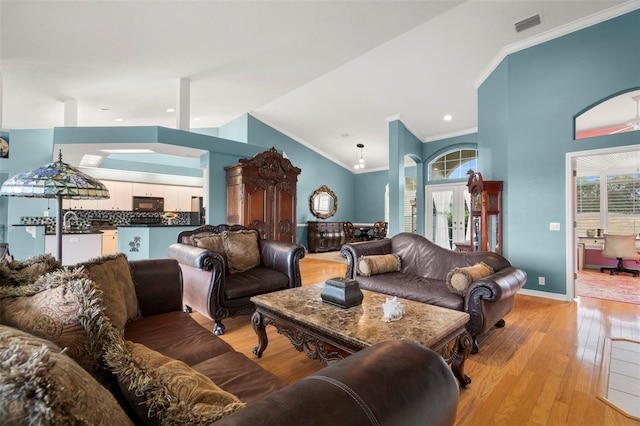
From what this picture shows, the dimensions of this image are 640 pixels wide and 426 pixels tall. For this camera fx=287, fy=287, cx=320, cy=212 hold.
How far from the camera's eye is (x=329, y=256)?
7.79 meters

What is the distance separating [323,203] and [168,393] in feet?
28.1

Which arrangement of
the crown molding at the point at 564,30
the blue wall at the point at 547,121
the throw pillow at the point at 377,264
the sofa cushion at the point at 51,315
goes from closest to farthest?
the sofa cushion at the point at 51,315 → the throw pillow at the point at 377,264 → the crown molding at the point at 564,30 → the blue wall at the point at 547,121

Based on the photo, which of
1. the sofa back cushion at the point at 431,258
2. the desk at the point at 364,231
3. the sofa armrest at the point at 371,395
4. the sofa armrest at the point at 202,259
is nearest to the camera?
the sofa armrest at the point at 371,395

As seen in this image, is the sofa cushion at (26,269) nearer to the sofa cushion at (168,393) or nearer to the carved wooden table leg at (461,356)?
the sofa cushion at (168,393)

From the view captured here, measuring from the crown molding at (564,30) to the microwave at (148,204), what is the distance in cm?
792

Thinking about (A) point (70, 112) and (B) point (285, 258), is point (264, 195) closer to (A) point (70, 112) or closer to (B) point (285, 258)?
(B) point (285, 258)

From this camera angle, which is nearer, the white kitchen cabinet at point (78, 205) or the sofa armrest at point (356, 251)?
the sofa armrest at point (356, 251)

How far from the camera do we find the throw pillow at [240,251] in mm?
3129

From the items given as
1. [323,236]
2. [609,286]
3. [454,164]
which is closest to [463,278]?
[609,286]

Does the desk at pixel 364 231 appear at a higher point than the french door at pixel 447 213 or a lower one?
lower

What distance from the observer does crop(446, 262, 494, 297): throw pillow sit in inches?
94.0

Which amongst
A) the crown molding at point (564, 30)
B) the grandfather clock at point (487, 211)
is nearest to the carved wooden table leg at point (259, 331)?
the grandfather clock at point (487, 211)

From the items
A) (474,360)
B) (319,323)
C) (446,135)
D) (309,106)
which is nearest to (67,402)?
(319,323)

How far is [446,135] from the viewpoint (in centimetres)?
720
